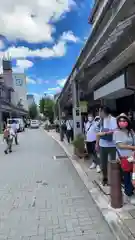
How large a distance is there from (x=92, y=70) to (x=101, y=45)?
8.03 feet

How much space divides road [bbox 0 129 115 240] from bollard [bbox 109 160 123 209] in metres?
0.38

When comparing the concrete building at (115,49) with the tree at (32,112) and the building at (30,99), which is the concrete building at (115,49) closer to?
the tree at (32,112)

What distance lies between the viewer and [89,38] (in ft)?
25.8

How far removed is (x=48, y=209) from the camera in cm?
529

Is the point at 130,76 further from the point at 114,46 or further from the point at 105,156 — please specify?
the point at 114,46

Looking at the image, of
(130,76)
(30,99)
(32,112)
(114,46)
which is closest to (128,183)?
(130,76)

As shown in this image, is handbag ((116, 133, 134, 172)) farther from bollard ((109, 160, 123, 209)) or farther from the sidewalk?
the sidewalk

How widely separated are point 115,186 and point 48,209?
4.60 feet

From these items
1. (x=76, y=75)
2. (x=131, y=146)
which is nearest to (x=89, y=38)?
(x=76, y=75)

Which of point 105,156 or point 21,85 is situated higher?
point 21,85

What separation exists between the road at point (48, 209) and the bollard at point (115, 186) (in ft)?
1.24

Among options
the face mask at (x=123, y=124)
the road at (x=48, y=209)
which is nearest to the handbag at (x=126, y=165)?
the face mask at (x=123, y=124)

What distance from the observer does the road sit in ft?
13.7

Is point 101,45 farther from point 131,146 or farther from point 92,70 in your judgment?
point 131,146
